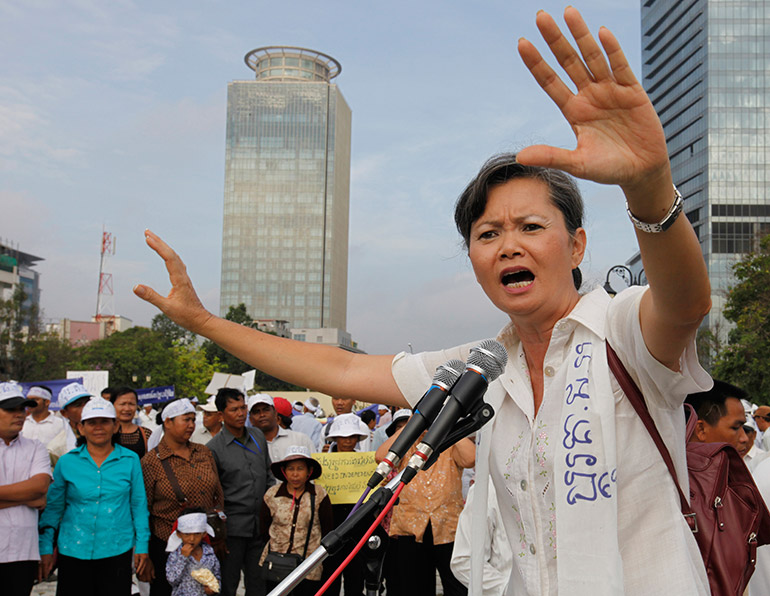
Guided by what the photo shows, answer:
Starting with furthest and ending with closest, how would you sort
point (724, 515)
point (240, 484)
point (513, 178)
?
point (240, 484)
point (724, 515)
point (513, 178)

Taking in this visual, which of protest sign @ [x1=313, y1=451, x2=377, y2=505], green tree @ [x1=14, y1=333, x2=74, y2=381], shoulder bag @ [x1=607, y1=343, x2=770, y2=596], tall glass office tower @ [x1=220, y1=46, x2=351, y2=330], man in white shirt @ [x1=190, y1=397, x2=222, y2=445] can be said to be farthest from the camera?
tall glass office tower @ [x1=220, y1=46, x2=351, y2=330]

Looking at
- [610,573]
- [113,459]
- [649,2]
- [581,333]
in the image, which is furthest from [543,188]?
[649,2]

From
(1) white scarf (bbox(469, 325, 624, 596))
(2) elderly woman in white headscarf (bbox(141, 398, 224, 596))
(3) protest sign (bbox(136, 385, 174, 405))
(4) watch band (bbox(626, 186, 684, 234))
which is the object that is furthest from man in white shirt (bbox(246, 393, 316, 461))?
(3) protest sign (bbox(136, 385, 174, 405))

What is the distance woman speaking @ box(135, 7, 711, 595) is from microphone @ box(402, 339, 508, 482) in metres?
0.24

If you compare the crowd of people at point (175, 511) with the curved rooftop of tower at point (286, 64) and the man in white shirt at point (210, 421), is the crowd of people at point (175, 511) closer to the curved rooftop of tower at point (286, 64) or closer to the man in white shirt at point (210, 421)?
the man in white shirt at point (210, 421)

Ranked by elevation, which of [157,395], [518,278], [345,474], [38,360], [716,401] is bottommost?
[345,474]

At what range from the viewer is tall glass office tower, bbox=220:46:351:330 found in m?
118

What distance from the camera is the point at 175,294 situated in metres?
2.77

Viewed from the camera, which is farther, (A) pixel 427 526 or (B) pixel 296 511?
(B) pixel 296 511

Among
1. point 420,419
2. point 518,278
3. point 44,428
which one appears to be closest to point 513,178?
point 518,278

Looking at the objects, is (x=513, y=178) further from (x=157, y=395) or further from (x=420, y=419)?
(x=157, y=395)

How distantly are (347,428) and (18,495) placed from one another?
3.66m

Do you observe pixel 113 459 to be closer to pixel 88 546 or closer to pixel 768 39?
pixel 88 546

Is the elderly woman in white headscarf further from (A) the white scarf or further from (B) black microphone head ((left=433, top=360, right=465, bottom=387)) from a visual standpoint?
(A) the white scarf
